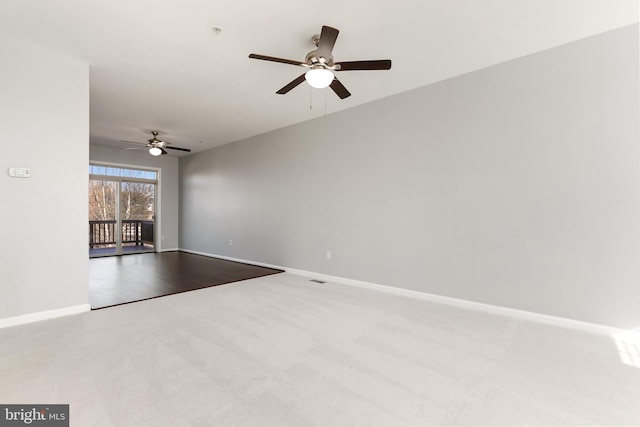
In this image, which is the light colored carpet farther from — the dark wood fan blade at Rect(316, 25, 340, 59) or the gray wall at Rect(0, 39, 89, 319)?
the dark wood fan blade at Rect(316, 25, 340, 59)

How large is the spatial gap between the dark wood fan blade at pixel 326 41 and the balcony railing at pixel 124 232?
7.53 metres

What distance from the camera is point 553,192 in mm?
2945

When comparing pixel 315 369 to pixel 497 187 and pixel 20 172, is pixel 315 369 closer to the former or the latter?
pixel 497 187

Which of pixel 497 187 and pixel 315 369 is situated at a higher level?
pixel 497 187

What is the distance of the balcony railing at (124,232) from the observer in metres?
7.56

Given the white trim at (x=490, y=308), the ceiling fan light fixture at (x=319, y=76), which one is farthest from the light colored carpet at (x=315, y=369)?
the ceiling fan light fixture at (x=319, y=76)

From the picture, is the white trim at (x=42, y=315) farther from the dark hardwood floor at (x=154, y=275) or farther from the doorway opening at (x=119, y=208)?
the doorway opening at (x=119, y=208)

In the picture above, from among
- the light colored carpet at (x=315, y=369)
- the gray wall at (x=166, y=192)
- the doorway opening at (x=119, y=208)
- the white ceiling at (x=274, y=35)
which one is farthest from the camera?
the gray wall at (x=166, y=192)

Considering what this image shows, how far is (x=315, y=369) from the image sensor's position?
2049 millimetres

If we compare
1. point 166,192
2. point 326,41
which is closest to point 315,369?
point 326,41

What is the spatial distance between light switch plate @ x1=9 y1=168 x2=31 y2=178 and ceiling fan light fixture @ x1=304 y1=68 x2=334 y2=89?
2.95 metres

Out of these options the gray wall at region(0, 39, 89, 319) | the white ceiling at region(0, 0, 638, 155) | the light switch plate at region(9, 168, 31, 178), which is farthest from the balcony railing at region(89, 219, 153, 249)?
the light switch plate at region(9, 168, 31, 178)

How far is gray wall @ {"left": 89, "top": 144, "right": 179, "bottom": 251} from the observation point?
25.3 ft

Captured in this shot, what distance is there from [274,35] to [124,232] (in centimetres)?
777
